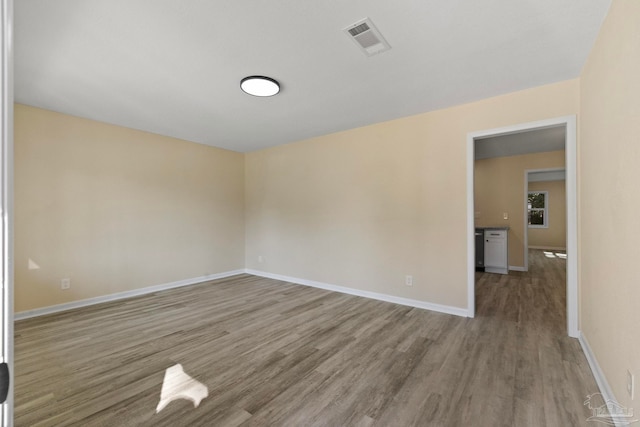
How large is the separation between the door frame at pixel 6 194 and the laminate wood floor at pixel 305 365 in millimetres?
1448

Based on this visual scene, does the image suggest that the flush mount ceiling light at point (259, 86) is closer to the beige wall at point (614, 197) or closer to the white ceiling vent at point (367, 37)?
the white ceiling vent at point (367, 37)

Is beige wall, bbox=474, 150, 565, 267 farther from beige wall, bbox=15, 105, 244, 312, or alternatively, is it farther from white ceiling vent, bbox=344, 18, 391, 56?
beige wall, bbox=15, 105, 244, 312

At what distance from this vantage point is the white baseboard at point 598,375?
1.63 meters

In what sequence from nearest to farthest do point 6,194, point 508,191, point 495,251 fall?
point 6,194, point 495,251, point 508,191

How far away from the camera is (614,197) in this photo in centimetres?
164

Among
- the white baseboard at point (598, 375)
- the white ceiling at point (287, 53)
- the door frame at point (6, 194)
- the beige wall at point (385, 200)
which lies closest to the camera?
the door frame at point (6, 194)

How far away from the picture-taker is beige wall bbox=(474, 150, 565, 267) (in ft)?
18.7

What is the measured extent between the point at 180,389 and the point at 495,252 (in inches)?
235

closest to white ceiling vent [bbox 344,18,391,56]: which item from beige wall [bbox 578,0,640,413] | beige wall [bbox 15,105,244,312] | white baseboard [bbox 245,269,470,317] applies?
beige wall [bbox 578,0,640,413]

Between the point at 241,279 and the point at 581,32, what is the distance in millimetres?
5407

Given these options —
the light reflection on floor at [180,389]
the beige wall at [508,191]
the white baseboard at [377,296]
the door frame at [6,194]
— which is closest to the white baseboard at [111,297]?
the white baseboard at [377,296]

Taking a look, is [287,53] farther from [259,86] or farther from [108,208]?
[108,208]

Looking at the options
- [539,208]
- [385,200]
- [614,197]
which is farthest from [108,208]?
[539,208]

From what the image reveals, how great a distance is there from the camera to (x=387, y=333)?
2779mm
